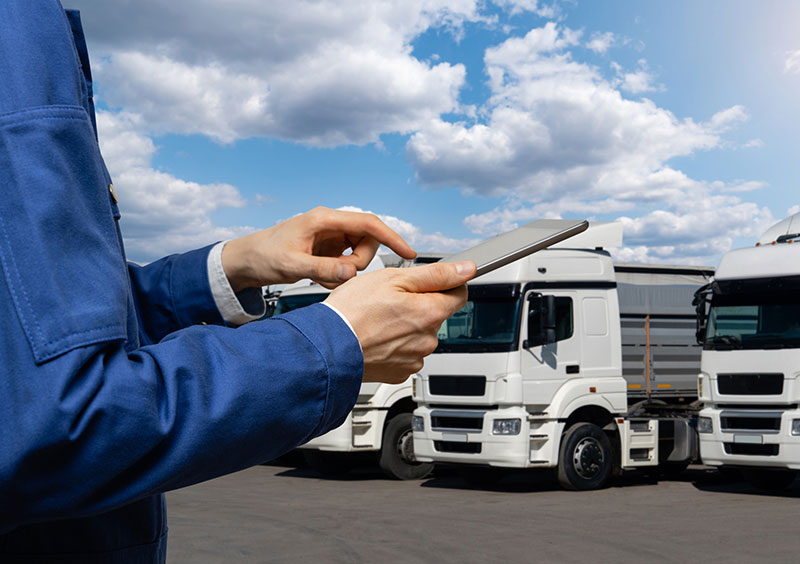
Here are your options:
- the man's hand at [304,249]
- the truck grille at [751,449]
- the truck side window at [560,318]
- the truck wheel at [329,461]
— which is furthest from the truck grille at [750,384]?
the man's hand at [304,249]

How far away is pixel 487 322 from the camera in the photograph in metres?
11.0

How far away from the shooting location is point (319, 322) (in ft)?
3.67

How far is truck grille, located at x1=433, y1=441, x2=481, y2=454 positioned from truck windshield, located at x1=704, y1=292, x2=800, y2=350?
3.22 meters

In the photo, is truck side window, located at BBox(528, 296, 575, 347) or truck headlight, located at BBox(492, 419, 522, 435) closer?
truck headlight, located at BBox(492, 419, 522, 435)

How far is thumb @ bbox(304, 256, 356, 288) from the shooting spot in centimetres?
174

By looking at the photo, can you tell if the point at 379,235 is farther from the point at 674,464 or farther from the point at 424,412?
the point at 674,464

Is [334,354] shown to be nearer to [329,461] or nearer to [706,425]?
[706,425]

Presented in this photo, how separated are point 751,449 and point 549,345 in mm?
2753

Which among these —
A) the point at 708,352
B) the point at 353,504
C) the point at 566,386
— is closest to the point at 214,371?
the point at 353,504

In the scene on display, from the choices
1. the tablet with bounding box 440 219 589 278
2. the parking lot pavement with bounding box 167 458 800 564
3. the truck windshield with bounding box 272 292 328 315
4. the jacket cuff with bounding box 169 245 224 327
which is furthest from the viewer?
the truck windshield with bounding box 272 292 328 315

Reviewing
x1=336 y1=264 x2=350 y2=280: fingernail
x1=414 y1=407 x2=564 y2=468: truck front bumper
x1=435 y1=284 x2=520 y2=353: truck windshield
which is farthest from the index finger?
x1=414 y1=407 x2=564 y2=468: truck front bumper

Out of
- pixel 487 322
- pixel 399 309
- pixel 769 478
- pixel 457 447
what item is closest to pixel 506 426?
pixel 457 447

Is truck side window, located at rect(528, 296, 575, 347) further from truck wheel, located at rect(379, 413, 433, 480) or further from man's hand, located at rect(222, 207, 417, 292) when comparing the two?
man's hand, located at rect(222, 207, 417, 292)

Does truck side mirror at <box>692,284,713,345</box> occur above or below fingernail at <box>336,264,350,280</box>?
above
